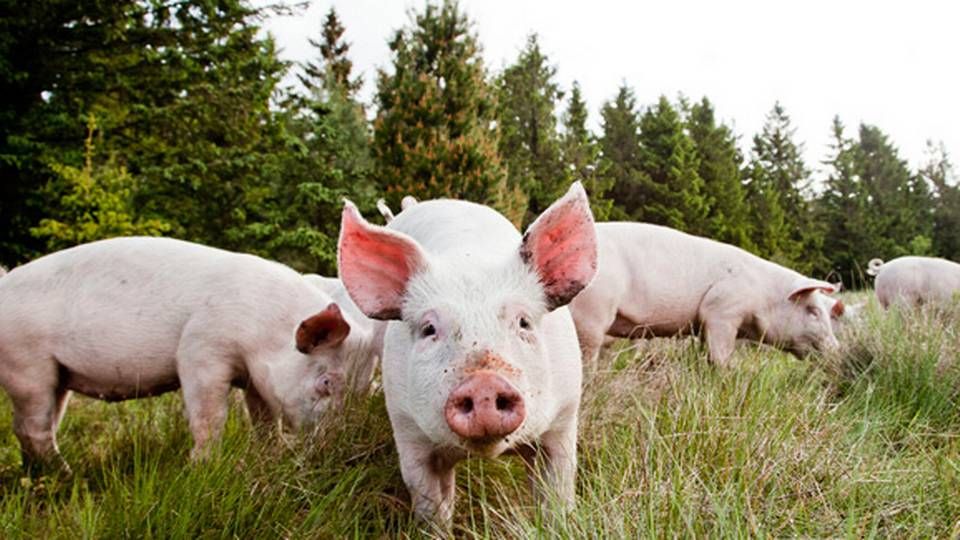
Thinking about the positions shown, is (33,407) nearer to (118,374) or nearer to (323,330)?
(118,374)

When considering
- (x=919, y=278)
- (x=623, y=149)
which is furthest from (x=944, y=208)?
(x=919, y=278)

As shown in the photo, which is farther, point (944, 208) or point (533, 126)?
point (944, 208)

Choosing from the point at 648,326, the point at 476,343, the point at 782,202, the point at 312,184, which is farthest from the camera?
the point at 782,202

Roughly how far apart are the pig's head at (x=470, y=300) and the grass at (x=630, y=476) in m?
0.37

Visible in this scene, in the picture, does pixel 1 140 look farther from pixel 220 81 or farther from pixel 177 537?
pixel 177 537

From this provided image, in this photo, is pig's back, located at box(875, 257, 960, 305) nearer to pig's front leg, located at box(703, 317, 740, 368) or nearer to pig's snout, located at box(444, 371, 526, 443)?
pig's front leg, located at box(703, 317, 740, 368)

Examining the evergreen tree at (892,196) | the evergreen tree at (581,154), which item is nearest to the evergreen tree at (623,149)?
the evergreen tree at (581,154)

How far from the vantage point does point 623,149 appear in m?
37.9

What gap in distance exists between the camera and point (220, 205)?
1783 centimetres

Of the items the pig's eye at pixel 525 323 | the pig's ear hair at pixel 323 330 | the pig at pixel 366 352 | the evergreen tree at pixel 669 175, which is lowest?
the pig at pixel 366 352

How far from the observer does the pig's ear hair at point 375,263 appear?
8.37 ft

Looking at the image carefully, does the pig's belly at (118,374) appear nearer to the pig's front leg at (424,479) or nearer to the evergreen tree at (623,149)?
the pig's front leg at (424,479)

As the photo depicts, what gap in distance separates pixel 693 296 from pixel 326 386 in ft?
11.6

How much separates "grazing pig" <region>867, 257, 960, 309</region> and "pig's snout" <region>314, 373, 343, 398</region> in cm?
981
